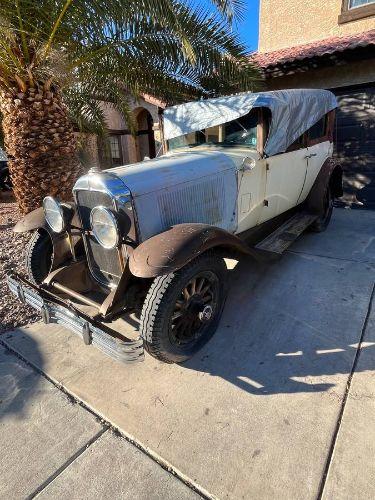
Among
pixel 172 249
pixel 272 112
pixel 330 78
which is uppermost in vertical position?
pixel 330 78

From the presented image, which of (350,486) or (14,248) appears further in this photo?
(14,248)

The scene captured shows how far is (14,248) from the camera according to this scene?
502 centimetres

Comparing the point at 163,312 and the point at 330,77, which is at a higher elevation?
the point at 330,77

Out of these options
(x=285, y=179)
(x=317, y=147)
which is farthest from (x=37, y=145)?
(x=317, y=147)

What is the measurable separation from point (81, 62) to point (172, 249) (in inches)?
175

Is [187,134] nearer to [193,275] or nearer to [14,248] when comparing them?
[193,275]

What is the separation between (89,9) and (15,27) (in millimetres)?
989

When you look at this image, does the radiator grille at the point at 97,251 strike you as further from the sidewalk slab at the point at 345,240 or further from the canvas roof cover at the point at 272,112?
the sidewalk slab at the point at 345,240

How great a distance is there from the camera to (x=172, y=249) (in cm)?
218

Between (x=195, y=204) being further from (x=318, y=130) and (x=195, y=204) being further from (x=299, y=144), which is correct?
(x=318, y=130)

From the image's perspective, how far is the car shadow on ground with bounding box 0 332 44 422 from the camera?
2.24 m

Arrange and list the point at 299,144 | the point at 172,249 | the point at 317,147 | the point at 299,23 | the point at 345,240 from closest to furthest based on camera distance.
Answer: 1. the point at 172,249
2. the point at 299,144
3. the point at 317,147
4. the point at 345,240
5. the point at 299,23

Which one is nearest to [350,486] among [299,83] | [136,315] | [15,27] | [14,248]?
[136,315]

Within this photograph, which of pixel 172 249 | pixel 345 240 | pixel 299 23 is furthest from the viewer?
pixel 299 23
